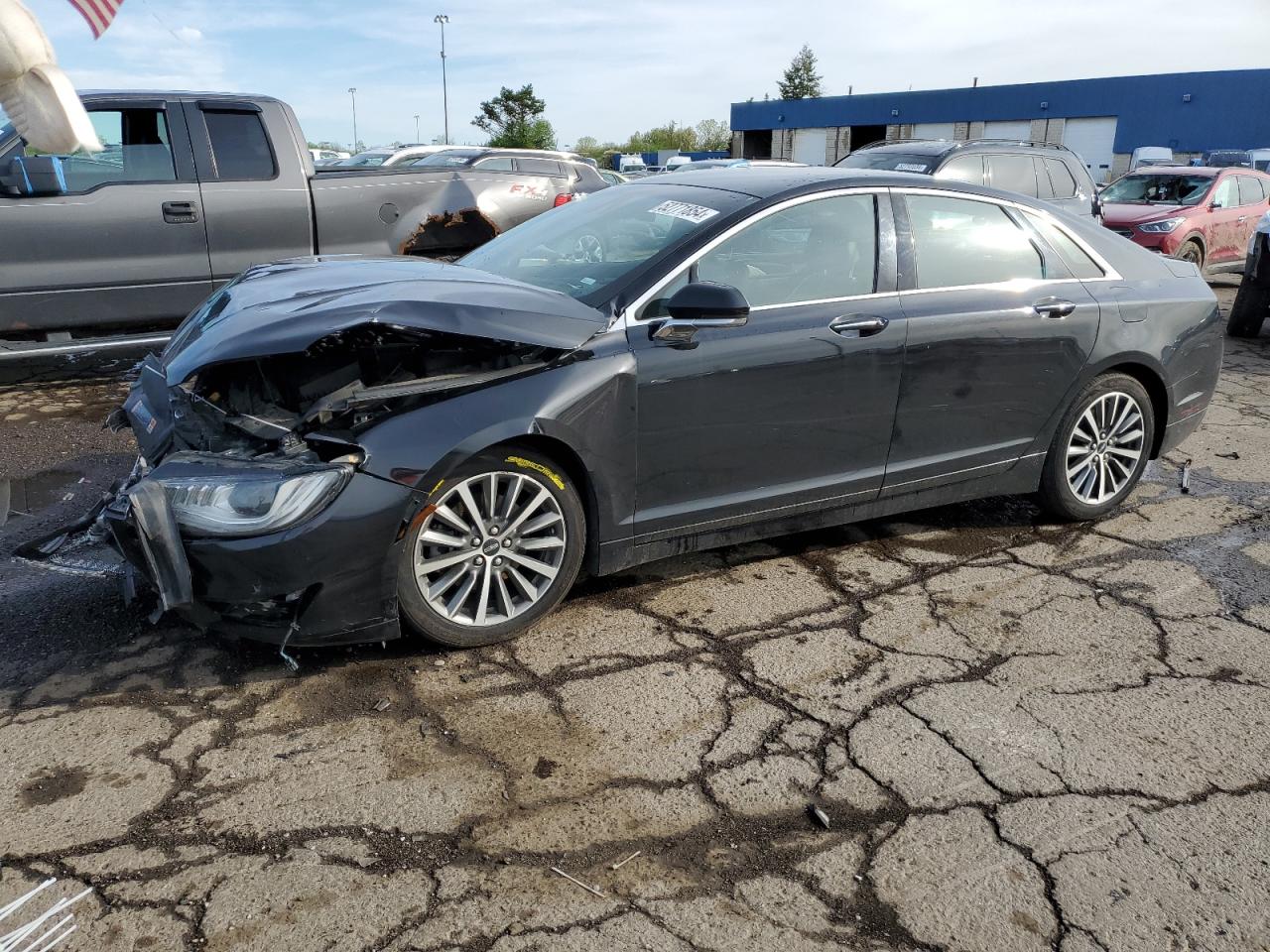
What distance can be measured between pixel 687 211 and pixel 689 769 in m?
2.24

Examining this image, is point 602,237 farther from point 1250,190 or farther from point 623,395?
point 1250,190

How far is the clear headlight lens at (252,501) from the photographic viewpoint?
118 inches

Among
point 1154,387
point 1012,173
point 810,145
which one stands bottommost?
point 1154,387

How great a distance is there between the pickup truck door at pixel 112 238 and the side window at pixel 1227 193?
1291cm

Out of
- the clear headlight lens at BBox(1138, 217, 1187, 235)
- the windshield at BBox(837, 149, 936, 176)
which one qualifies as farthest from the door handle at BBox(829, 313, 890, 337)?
the clear headlight lens at BBox(1138, 217, 1187, 235)

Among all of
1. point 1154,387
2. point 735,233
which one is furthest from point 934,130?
point 735,233

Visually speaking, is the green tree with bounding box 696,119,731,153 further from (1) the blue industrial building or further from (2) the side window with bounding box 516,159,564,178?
(2) the side window with bounding box 516,159,564,178

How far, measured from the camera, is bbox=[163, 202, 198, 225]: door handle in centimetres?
667

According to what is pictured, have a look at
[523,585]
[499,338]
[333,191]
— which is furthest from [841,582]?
[333,191]

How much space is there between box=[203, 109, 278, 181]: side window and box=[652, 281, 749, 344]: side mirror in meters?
4.71

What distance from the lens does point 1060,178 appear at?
436 inches

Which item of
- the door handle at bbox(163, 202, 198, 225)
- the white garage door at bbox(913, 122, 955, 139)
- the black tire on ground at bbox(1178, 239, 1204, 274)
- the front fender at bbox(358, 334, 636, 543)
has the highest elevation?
the white garage door at bbox(913, 122, 955, 139)

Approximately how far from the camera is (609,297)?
3.63 metres

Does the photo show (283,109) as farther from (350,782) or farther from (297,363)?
(350,782)
